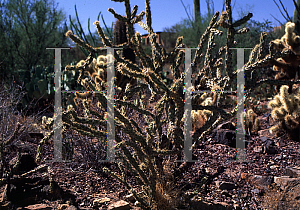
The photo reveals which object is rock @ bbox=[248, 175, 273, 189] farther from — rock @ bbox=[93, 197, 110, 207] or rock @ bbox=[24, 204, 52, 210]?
rock @ bbox=[24, 204, 52, 210]

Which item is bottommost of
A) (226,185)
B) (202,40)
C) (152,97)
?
(226,185)

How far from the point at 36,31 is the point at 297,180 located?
37.4ft

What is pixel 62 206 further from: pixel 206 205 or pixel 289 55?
pixel 289 55

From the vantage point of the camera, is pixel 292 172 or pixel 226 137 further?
pixel 226 137

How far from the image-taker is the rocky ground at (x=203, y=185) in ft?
8.69

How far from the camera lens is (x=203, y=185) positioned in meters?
2.84

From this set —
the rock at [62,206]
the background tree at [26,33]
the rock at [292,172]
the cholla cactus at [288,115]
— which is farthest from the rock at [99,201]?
the background tree at [26,33]

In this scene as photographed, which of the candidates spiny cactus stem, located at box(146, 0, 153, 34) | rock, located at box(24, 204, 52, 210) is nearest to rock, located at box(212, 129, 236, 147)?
spiny cactus stem, located at box(146, 0, 153, 34)

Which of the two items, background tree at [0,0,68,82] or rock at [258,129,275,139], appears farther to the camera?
background tree at [0,0,68,82]

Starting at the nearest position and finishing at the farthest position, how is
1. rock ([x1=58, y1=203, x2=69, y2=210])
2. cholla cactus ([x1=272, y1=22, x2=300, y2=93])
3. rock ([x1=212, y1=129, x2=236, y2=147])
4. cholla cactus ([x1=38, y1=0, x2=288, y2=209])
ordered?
cholla cactus ([x1=38, y1=0, x2=288, y2=209]) → rock ([x1=58, y1=203, x2=69, y2=210]) → rock ([x1=212, y1=129, x2=236, y2=147]) → cholla cactus ([x1=272, y1=22, x2=300, y2=93])

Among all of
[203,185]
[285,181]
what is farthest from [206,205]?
[285,181]

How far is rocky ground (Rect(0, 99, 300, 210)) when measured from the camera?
2.65 m

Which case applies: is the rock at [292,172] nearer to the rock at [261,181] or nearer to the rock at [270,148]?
the rock at [261,181]


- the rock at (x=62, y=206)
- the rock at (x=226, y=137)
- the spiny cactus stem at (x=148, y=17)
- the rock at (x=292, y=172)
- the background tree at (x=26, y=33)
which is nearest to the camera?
the spiny cactus stem at (x=148, y=17)
